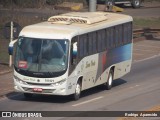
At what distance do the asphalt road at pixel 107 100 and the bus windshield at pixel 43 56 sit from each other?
124cm

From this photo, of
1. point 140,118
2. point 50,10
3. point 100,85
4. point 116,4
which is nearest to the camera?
point 140,118

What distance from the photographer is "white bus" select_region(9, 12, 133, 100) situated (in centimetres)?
2572

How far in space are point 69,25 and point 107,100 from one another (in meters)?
3.00

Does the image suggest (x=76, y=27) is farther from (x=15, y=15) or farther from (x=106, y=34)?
(x=15, y=15)

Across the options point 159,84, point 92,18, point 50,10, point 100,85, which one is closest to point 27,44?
point 92,18

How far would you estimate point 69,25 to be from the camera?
2712 cm

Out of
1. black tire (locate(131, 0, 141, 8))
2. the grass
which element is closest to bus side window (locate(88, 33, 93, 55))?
the grass

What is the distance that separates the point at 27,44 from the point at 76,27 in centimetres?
192

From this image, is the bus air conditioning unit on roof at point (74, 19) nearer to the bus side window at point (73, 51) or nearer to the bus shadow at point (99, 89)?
the bus side window at point (73, 51)

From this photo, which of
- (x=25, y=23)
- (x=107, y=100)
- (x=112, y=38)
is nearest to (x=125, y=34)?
(x=112, y=38)

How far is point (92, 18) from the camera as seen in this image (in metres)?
28.4

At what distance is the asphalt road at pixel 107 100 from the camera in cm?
2503

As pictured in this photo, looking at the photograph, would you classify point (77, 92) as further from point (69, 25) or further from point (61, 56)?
point (69, 25)

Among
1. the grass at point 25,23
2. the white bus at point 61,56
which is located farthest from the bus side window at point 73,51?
the grass at point 25,23
